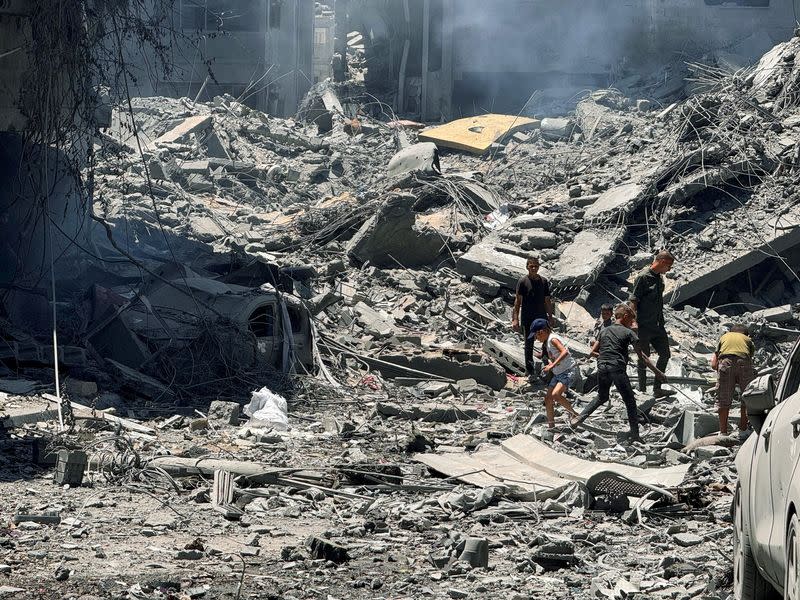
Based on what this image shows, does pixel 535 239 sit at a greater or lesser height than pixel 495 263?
greater

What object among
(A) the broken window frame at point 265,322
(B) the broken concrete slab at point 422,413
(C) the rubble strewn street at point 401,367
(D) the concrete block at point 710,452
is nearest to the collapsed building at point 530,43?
(C) the rubble strewn street at point 401,367

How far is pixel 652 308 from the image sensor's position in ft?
41.4

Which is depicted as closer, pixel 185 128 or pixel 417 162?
pixel 417 162

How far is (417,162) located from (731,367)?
11.3m

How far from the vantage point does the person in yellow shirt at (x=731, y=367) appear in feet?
35.4

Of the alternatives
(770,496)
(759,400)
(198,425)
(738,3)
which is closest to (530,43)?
(738,3)

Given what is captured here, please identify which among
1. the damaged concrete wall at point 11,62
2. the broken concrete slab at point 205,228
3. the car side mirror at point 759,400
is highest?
the damaged concrete wall at point 11,62

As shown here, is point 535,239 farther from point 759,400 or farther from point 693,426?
point 759,400

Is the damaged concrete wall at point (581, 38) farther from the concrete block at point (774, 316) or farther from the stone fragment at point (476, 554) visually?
the stone fragment at point (476, 554)

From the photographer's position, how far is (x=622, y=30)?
3081 centimetres

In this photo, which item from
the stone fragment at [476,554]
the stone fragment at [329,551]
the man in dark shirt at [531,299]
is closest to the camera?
the stone fragment at [476,554]

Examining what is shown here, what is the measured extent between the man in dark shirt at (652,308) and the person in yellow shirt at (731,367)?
56.0 inches

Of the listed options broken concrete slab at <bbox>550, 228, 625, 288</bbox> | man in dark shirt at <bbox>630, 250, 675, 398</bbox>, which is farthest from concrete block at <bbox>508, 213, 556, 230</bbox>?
man in dark shirt at <bbox>630, 250, 675, 398</bbox>

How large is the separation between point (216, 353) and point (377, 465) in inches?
161
